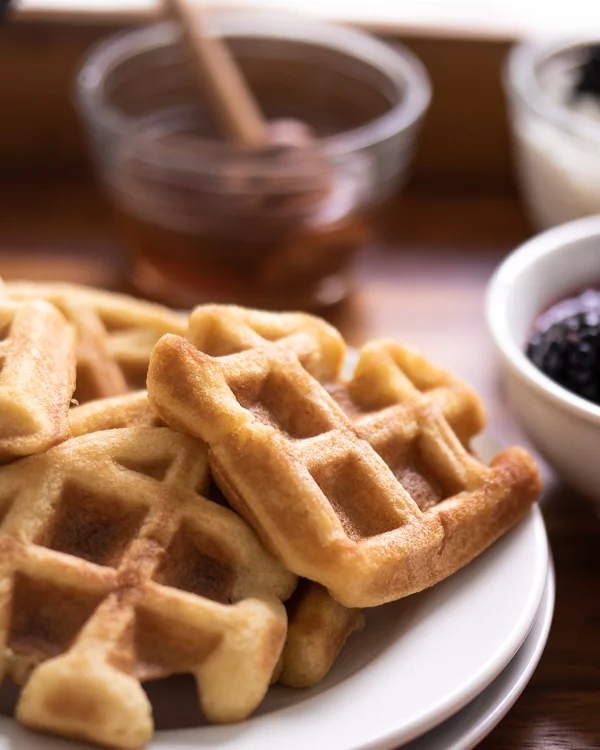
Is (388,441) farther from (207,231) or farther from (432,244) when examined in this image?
(432,244)

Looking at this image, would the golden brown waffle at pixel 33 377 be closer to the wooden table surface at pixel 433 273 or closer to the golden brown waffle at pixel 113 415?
the golden brown waffle at pixel 113 415

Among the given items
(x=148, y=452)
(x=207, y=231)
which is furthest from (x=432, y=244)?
(x=148, y=452)

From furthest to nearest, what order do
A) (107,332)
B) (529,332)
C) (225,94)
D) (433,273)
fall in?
1. (433,273)
2. (225,94)
3. (529,332)
4. (107,332)

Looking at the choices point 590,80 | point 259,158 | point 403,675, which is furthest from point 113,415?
point 590,80

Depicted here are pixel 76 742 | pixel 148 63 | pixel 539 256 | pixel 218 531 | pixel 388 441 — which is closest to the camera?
pixel 76 742

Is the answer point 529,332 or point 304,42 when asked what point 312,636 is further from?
point 304,42

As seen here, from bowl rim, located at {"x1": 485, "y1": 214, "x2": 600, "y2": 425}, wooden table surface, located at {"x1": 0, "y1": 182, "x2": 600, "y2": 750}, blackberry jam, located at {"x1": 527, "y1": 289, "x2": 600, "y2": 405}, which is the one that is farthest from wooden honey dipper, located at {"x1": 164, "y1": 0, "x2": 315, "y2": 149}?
blackberry jam, located at {"x1": 527, "y1": 289, "x2": 600, "y2": 405}

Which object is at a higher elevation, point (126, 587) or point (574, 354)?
point (126, 587)

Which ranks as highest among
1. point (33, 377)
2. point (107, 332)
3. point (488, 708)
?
point (33, 377)
